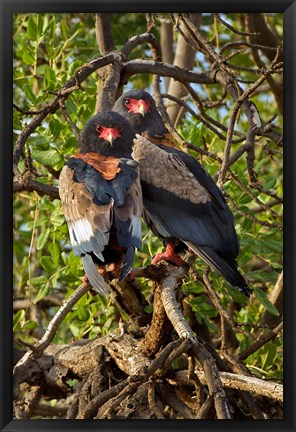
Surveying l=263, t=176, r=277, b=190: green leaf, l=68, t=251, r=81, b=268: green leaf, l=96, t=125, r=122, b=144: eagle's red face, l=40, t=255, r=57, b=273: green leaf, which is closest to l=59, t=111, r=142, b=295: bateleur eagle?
l=96, t=125, r=122, b=144: eagle's red face

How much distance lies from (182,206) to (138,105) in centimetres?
70

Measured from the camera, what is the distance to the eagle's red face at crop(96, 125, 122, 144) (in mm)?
3988

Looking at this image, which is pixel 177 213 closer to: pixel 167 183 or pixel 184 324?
pixel 167 183

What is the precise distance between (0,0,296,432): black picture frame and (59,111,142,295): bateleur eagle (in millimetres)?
277

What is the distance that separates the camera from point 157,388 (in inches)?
159

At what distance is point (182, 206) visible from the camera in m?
4.43

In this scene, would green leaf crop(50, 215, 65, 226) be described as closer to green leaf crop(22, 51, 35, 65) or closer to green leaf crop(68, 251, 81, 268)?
green leaf crop(68, 251, 81, 268)

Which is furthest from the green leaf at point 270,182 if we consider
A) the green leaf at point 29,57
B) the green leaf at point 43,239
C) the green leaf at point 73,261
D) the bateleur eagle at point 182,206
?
the green leaf at point 29,57

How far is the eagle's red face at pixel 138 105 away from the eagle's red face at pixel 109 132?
0.73 meters

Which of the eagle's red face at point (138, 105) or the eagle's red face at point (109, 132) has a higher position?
the eagle's red face at point (138, 105)

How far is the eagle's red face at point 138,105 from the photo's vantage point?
4.79 m

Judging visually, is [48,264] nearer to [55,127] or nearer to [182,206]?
[55,127]

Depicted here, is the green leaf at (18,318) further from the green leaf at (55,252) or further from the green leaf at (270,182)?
the green leaf at (270,182)

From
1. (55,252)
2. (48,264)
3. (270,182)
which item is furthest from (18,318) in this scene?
(270,182)
